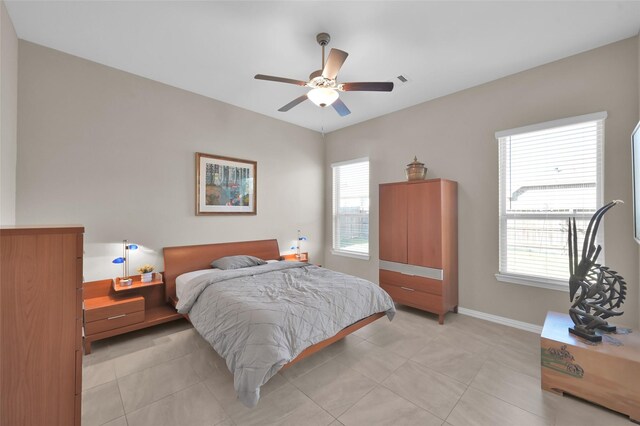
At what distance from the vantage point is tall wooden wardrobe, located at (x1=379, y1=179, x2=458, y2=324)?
11.5 ft

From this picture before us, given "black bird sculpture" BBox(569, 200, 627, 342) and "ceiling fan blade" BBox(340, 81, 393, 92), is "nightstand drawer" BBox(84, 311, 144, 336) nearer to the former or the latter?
"ceiling fan blade" BBox(340, 81, 393, 92)

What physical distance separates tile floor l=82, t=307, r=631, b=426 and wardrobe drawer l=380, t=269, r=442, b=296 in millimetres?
611

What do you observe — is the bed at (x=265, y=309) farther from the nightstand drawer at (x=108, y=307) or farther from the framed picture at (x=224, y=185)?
the framed picture at (x=224, y=185)

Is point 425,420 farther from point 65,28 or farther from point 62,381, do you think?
point 65,28

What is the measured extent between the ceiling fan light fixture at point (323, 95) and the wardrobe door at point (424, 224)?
1.84m

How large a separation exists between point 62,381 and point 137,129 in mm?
2918

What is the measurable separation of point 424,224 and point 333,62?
7.83ft

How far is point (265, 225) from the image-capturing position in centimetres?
470

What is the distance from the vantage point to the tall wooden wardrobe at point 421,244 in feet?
11.5

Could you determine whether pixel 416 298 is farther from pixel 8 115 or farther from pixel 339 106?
pixel 8 115

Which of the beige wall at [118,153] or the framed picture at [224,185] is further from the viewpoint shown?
the framed picture at [224,185]

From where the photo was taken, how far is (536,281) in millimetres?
3131

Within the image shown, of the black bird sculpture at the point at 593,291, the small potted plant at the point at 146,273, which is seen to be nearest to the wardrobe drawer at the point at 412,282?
the black bird sculpture at the point at 593,291

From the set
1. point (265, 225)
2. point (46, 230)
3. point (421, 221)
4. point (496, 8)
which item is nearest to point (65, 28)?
point (46, 230)
